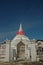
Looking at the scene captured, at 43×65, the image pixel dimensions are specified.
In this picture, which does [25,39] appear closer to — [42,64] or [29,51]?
[29,51]

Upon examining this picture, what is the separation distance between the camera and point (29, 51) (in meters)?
45.0

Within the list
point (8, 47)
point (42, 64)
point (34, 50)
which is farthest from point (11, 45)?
point (42, 64)

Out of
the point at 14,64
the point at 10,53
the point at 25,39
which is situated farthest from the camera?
the point at 25,39

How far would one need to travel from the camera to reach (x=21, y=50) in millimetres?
46438

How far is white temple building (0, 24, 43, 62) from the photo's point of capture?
144ft

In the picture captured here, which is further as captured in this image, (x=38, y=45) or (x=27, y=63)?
(x=38, y=45)

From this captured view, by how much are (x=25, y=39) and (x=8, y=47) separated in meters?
4.72

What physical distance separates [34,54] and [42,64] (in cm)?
328

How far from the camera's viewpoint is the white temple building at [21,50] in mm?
43969

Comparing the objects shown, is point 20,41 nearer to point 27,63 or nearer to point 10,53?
point 10,53

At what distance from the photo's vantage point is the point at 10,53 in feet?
145

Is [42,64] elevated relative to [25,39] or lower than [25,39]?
lower

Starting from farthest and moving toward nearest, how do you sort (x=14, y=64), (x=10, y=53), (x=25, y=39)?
(x=25, y=39)
(x=10, y=53)
(x=14, y=64)

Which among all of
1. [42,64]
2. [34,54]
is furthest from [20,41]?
[42,64]
